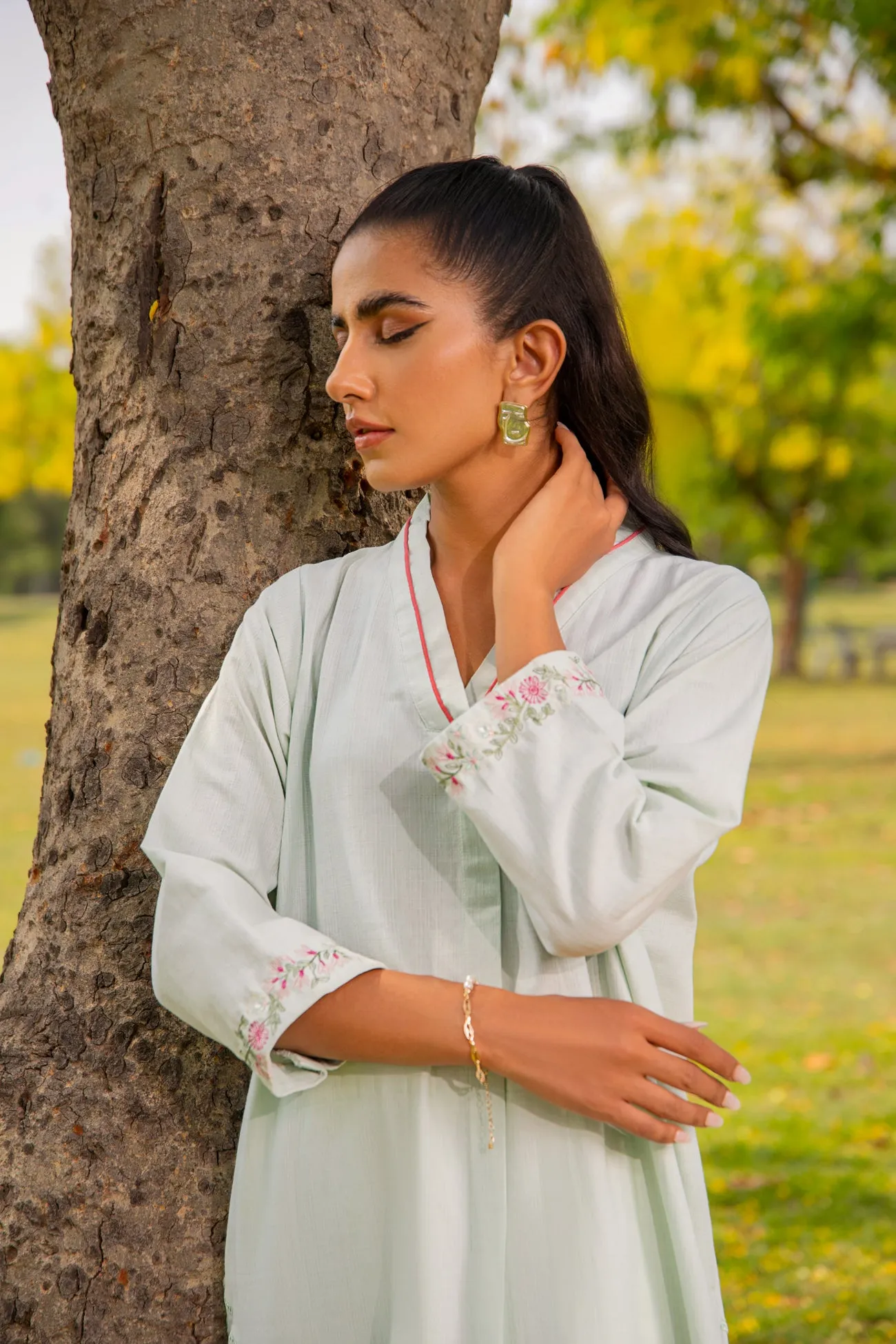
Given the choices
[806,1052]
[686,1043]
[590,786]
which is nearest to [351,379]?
[590,786]

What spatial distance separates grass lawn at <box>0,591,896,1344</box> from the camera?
3760 millimetres

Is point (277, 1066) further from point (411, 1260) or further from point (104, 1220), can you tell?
point (104, 1220)

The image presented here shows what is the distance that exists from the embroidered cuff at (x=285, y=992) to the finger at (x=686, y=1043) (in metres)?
0.30

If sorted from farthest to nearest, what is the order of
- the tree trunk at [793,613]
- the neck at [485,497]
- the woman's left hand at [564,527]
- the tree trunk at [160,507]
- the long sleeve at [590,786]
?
the tree trunk at [793,613] → the tree trunk at [160,507] → the neck at [485,497] → the woman's left hand at [564,527] → the long sleeve at [590,786]

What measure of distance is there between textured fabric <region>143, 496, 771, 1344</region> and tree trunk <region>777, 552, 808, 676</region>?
20.6 metres

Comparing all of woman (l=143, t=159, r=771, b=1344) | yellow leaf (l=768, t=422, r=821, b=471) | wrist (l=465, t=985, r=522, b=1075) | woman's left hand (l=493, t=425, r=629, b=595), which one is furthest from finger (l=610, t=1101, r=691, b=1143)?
yellow leaf (l=768, t=422, r=821, b=471)

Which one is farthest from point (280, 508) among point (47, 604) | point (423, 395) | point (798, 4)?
point (47, 604)

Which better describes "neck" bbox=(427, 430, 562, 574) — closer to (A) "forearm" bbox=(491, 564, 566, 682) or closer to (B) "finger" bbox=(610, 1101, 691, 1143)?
(A) "forearm" bbox=(491, 564, 566, 682)

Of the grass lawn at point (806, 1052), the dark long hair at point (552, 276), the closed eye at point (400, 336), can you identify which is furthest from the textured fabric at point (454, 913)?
the grass lawn at point (806, 1052)

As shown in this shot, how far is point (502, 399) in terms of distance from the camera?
158cm

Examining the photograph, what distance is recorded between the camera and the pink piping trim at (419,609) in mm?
1524

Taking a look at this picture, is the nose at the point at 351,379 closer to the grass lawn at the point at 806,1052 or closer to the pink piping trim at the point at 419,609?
the pink piping trim at the point at 419,609

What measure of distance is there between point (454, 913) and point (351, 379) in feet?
2.00

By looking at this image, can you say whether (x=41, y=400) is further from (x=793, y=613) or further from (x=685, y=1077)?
(x=685, y=1077)
